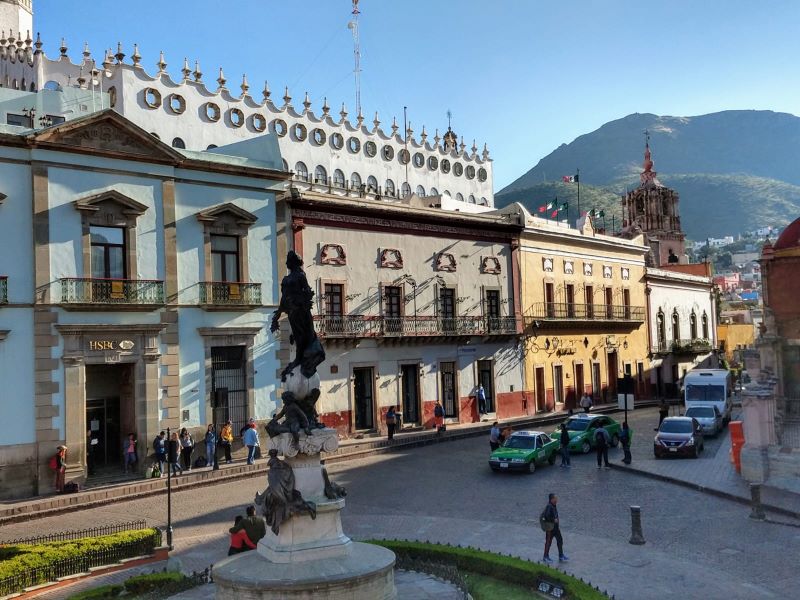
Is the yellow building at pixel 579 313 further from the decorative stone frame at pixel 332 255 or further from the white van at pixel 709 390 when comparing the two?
the decorative stone frame at pixel 332 255

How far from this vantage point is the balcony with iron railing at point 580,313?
39.8m

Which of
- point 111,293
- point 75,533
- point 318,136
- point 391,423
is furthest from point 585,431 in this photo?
point 318,136

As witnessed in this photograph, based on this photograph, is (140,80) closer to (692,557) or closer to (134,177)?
(134,177)

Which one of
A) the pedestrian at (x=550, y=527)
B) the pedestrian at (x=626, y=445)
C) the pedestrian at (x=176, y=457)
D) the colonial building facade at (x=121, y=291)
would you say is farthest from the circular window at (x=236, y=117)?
the pedestrian at (x=550, y=527)

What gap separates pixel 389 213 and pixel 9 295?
16.0 meters

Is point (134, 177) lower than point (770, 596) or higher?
higher

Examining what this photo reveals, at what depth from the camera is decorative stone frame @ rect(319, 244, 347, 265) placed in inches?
1208

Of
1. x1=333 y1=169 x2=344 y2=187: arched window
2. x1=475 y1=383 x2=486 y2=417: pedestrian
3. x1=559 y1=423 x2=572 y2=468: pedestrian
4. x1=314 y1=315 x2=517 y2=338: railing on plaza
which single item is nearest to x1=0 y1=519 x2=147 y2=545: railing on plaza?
x1=559 y1=423 x2=572 y2=468: pedestrian

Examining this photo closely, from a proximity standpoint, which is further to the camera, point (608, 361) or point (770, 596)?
point (608, 361)

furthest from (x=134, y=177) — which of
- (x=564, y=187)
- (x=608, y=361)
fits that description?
(x=564, y=187)

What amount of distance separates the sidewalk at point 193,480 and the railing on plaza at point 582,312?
8.65 meters

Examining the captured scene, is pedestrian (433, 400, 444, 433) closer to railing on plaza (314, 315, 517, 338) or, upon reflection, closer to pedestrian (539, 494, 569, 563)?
railing on plaza (314, 315, 517, 338)

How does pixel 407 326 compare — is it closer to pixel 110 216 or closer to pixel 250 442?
pixel 250 442

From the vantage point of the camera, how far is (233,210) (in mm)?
26828
